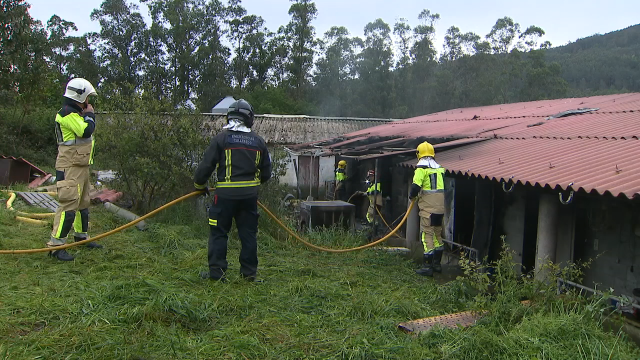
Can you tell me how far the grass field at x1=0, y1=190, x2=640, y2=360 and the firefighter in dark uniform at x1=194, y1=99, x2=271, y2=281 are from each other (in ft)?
1.05

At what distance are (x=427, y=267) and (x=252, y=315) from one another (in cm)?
325

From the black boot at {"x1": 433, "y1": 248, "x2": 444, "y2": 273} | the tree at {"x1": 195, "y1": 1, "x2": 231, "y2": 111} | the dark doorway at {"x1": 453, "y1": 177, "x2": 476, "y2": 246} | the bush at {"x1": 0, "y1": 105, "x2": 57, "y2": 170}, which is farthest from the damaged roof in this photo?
the tree at {"x1": 195, "y1": 1, "x2": 231, "y2": 111}

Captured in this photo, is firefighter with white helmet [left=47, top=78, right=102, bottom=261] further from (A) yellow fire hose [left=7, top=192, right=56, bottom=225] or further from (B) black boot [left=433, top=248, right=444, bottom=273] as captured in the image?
(B) black boot [left=433, top=248, right=444, bottom=273]

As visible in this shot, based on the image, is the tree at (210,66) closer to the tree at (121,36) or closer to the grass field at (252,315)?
the tree at (121,36)

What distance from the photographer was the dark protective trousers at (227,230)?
4934 millimetres

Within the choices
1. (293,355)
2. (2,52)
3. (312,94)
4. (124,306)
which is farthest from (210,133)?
(312,94)

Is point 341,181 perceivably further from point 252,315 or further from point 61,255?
point 252,315

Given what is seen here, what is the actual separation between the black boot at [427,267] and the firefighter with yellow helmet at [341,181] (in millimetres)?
6297

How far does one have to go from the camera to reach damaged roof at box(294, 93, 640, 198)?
482 cm

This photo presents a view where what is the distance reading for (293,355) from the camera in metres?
3.30

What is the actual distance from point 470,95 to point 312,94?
1270 centimetres

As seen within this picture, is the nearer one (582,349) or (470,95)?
(582,349)

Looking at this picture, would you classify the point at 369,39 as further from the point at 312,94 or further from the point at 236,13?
the point at 236,13

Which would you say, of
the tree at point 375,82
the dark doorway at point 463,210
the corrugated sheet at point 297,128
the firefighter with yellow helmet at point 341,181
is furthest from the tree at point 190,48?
the dark doorway at point 463,210
